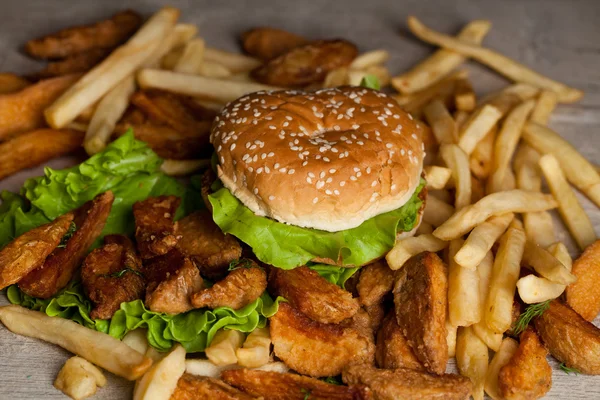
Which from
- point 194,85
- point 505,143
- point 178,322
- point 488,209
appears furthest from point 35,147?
point 505,143

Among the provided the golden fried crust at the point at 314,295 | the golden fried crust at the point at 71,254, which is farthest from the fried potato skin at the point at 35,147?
the golden fried crust at the point at 314,295

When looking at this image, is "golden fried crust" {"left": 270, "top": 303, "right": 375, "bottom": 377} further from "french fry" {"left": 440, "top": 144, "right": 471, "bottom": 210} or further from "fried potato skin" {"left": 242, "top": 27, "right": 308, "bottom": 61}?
"fried potato skin" {"left": 242, "top": 27, "right": 308, "bottom": 61}

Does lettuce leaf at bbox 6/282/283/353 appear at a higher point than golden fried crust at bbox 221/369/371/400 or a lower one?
higher

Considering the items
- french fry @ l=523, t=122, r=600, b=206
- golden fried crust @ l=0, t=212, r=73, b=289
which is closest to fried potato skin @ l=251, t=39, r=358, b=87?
french fry @ l=523, t=122, r=600, b=206

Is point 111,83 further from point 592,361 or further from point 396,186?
point 592,361

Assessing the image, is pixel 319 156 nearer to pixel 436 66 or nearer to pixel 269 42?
pixel 436 66

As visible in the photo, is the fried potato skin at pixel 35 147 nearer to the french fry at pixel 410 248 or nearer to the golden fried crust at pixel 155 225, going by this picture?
the golden fried crust at pixel 155 225
